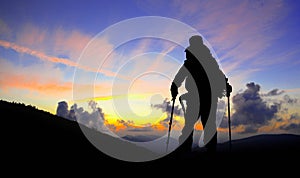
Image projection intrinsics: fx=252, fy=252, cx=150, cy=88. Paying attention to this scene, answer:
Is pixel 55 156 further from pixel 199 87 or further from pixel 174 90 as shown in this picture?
pixel 199 87

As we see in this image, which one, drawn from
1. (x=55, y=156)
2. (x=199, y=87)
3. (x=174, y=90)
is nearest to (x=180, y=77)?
(x=174, y=90)

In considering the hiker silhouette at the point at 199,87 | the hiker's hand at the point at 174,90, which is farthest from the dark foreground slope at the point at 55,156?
the hiker's hand at the point at 174,90

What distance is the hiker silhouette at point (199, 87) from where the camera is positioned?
1092cm

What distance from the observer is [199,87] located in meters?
11.3

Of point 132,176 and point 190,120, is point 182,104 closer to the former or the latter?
point 190,120

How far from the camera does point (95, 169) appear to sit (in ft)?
25.2

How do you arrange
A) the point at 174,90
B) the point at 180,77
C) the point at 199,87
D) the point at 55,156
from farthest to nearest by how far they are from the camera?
1. the point at 174,90
2. the point at 180,77
3. the point at 199,87
4. the point at 55,156

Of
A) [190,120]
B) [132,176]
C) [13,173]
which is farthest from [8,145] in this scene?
[190,120]

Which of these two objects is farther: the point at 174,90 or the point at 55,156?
the point at 174,90

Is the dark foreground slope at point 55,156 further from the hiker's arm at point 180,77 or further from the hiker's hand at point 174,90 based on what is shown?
the hiker's arm at point 180,77

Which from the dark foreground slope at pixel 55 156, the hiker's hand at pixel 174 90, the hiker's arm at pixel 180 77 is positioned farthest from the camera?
the hiker's hand at pixel 174 90


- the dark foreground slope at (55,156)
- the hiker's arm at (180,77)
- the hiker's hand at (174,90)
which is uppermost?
the hiker's arm at (180,77)

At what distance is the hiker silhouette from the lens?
1092 cm

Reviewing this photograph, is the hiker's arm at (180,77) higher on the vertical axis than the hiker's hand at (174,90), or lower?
higher
